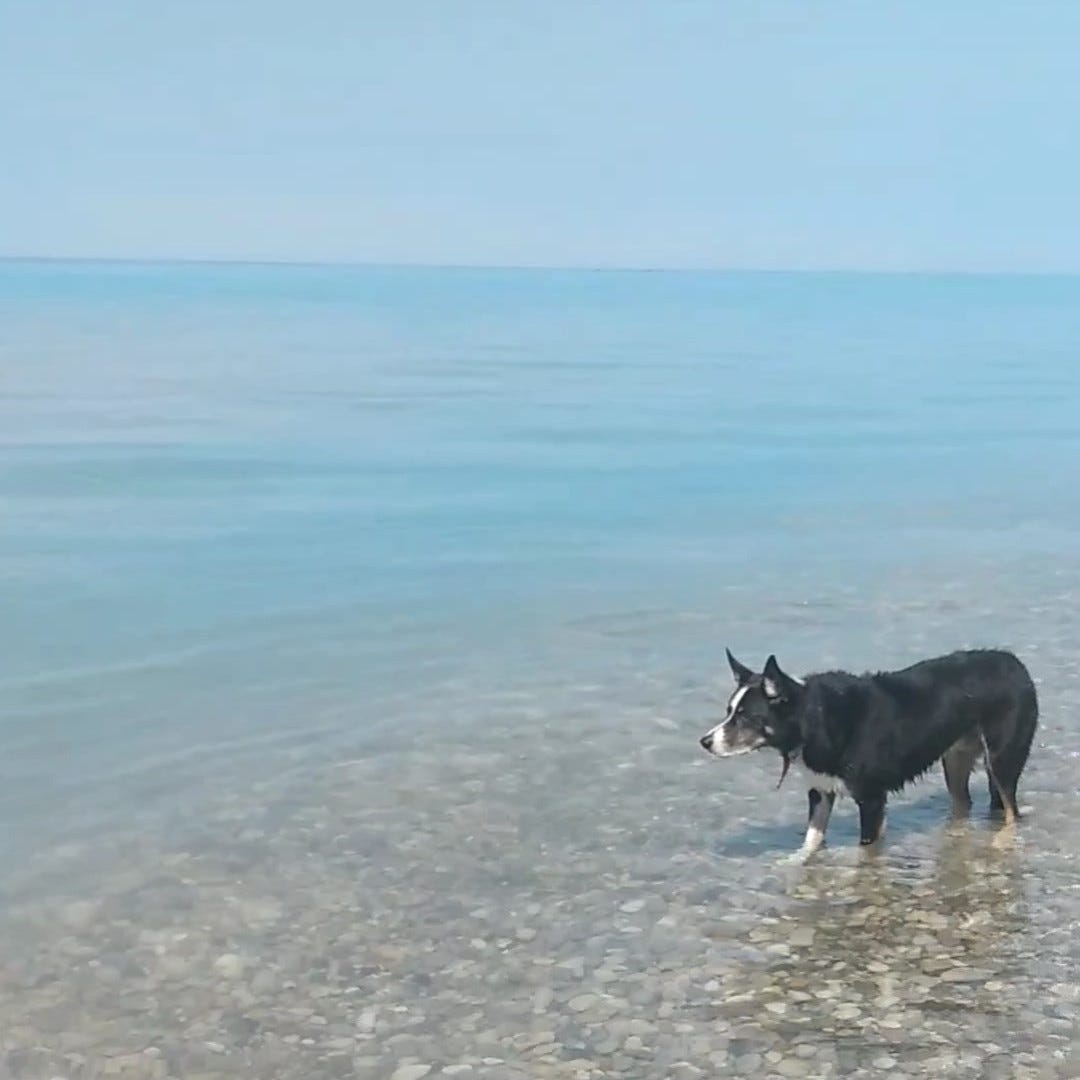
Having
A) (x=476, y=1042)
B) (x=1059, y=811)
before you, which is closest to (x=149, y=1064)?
(x=476, y=1042)

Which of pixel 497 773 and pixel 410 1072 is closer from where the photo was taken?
pixel 410 1072

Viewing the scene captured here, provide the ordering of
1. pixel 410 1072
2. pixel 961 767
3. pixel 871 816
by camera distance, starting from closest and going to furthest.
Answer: pixel 410 1072, pixel 871 816, pixel 961 767

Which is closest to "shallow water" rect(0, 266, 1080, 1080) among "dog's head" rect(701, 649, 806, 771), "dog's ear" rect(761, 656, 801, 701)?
"dog's head" rect(701, 649, 806, 771)

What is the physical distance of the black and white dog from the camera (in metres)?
10.2

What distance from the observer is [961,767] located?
35.8ft

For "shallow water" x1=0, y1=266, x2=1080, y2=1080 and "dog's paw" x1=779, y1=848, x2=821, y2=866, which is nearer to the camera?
"shallow water" x1=0, y1=266, x2=1080, y2=1080

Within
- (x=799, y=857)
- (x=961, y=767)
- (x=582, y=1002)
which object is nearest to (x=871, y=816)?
(x=799, y=857)

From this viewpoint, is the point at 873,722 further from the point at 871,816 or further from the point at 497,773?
the point at 497,773

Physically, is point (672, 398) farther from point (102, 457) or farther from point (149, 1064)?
point (149, 1064)

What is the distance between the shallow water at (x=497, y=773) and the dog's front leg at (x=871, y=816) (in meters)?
0.17

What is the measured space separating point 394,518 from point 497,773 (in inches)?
513

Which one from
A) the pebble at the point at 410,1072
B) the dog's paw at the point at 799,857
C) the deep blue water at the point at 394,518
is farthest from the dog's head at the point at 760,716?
the deep blue water at the point at 394,518

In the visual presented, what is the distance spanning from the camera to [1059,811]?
11.3m

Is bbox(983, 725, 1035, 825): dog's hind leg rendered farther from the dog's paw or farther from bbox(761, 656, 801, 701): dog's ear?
bbox(761, 656, 801, 701): dog's ear
